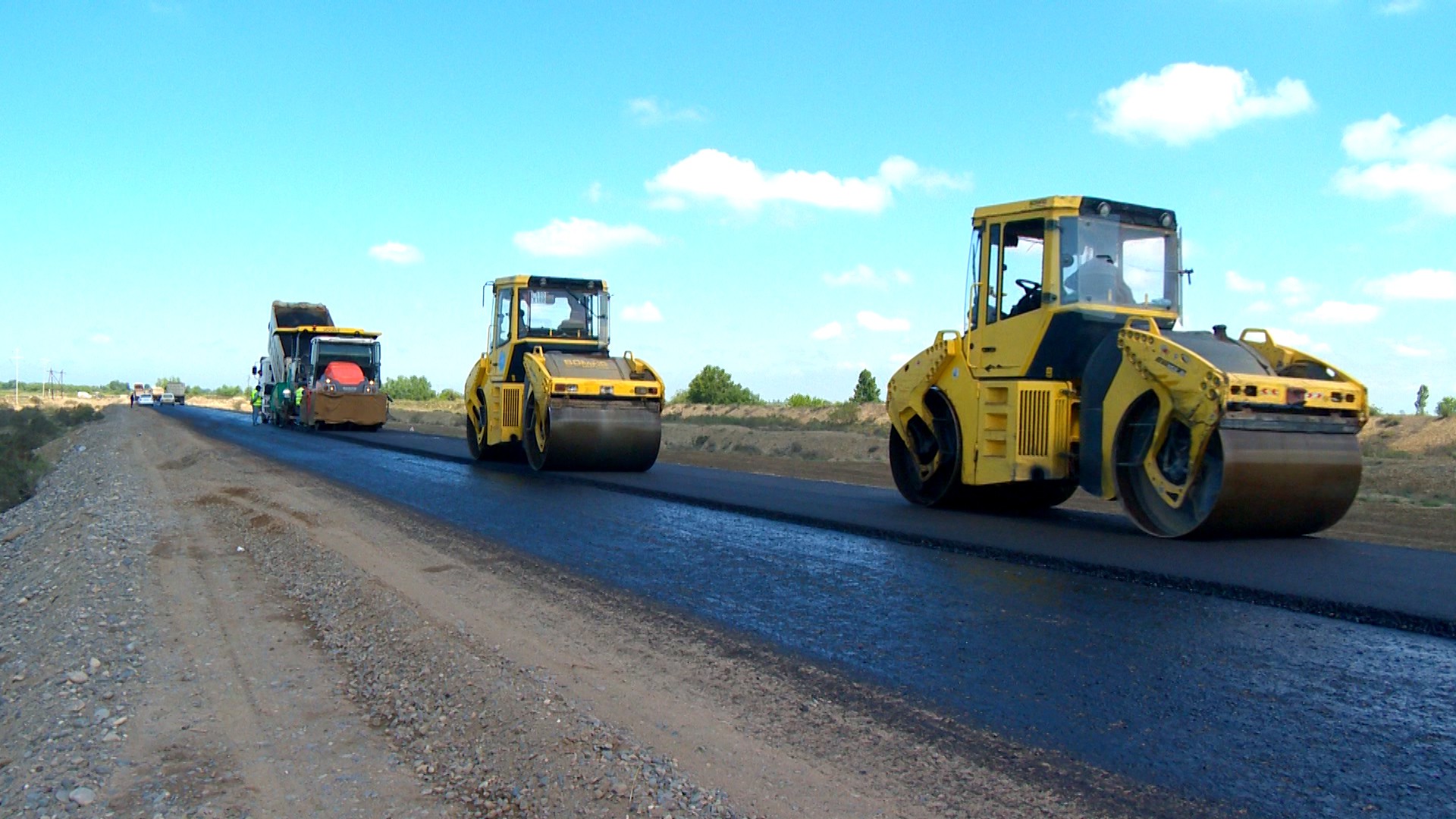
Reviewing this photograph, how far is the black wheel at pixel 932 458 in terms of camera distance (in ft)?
36.9

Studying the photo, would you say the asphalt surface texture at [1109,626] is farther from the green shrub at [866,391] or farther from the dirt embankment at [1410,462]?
the green shrub at [866,391]

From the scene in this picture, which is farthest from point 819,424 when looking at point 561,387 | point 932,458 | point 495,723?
point 495,723

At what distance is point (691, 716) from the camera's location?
439 cm

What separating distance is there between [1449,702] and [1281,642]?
954 millimetres

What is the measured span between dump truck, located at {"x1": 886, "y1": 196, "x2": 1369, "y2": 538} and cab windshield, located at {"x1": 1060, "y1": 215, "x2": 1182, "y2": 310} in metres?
0.01

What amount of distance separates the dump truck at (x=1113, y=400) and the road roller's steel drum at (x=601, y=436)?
4755 mm

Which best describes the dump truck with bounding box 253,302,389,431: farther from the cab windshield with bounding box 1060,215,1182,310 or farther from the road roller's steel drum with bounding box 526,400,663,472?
the cab windshield with bounding box 1060,215,1182,310

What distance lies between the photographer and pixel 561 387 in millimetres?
15453

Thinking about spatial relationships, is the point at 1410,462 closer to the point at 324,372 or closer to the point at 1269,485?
the point at 1269,485

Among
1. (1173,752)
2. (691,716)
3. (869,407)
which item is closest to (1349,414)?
(1173,752)

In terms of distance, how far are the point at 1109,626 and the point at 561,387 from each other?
10714 millimetres

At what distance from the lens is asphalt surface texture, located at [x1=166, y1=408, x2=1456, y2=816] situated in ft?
12.7

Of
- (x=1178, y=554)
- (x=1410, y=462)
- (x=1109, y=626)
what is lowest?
(x=1109, y=626)

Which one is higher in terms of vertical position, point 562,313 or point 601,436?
point 562,313
